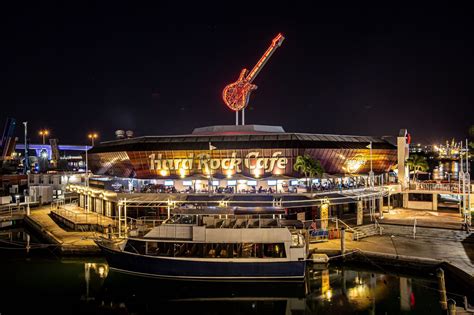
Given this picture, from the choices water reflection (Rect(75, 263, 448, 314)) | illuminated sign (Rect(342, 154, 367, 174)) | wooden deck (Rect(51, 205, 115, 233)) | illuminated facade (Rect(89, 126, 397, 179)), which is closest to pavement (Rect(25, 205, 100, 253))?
wooden deck (Rect(51, 205, 115, 233))

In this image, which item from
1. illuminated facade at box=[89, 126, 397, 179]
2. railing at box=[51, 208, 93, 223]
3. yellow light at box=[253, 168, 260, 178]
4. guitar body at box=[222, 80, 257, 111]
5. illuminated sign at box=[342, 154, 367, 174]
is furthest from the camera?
guitar body at box=[222, 80, 257, 111]

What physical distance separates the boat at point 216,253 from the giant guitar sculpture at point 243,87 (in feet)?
99.7

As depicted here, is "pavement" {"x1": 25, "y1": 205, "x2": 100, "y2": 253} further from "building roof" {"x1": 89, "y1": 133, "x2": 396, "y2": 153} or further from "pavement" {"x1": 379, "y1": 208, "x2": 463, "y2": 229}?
"pavement" {"x1": 379, "y1": 208, "x2": 463, "y2": 229}

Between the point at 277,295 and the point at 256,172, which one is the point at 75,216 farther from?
the point at 277,295

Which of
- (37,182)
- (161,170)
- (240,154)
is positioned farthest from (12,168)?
(240,154)

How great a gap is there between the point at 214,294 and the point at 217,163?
27.4 m

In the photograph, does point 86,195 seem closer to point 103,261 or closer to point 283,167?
point 103,261

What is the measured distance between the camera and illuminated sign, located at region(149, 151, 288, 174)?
175 feet

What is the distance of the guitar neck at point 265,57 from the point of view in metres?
59.4

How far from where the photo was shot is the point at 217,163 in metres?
54.8

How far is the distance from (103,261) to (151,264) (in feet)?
28.4

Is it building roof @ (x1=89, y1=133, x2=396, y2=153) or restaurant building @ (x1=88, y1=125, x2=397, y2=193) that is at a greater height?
building roof @ (x1=89, y1=133, x2=396, y2=153)

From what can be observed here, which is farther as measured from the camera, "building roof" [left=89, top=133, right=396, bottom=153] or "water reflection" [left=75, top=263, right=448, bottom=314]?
"building roof" [left=89, top=133, right=396, bottom=153]

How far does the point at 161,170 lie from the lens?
186 ft
